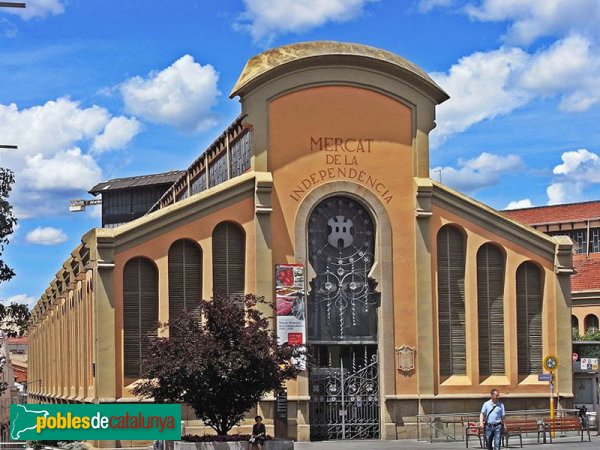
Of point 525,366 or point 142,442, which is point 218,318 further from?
point 525,366

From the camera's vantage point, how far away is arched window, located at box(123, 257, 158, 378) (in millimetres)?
40531

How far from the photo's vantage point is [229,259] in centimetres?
4234

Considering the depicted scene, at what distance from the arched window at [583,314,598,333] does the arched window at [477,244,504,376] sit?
3133 centimetres

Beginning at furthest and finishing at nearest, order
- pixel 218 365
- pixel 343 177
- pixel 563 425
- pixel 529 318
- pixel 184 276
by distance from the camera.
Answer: pixel 529 318 → pixel 343 177 → pixel 184 276 → pixel 563 425 → pixel 218 365

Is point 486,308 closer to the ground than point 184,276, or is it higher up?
closer to the ground

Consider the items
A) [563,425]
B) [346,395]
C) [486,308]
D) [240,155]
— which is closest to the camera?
[563,425]

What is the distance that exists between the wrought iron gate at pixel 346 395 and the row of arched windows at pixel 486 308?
2850 millimetres

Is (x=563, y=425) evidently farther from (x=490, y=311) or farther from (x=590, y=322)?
(x=590, y=322)

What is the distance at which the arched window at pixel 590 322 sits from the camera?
7494cm

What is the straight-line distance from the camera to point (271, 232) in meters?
42.6

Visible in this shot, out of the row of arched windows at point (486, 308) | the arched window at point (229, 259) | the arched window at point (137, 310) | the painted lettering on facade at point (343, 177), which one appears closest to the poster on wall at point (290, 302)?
the arched window at point (229, 259)

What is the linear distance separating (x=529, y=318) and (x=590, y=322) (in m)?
32.0

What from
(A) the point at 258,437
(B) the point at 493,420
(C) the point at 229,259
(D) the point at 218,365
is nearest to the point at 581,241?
(C) the point at 229,259

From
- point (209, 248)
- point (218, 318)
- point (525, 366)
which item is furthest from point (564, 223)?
point (218, 318)
